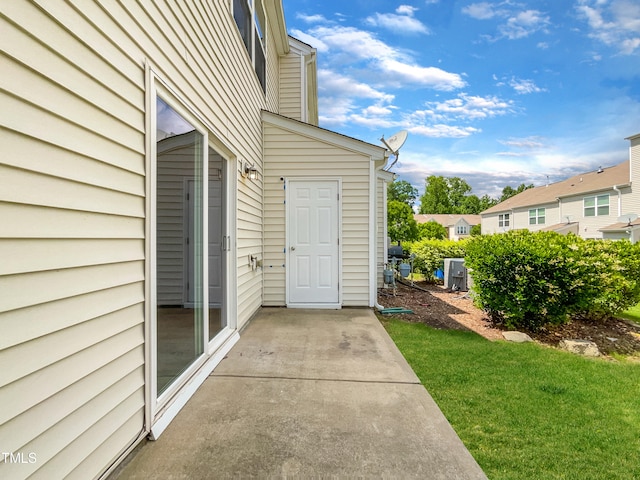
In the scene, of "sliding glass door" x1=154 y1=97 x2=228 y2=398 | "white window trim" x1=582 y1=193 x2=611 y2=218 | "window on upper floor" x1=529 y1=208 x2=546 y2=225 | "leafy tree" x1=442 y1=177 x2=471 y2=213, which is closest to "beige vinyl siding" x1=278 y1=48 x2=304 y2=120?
"sliding glass door" x1=154 y1=97 x2=228 y2=398

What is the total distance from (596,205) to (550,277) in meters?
16.0

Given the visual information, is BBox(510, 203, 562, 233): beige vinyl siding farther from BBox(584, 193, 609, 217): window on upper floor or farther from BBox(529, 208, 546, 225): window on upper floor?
BBox(584, 193, 609, 217): window on upper floor

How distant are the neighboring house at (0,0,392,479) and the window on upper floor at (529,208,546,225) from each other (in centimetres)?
2200

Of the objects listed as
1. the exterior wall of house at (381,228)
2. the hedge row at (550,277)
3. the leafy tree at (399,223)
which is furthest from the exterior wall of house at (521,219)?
the hedge row at (550,277)

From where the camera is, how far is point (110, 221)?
1602mm

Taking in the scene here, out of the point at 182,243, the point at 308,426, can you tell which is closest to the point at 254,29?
the point at 182,243

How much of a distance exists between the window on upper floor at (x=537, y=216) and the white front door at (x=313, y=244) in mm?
19956

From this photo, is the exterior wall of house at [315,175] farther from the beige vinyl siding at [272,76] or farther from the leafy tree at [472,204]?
the leafy tree at [472,204]

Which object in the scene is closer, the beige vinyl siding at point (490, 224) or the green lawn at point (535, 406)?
the green lawn at point (535, 406)

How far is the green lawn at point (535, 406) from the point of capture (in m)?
1.90

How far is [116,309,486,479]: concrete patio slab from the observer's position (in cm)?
169

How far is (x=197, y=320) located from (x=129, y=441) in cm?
115

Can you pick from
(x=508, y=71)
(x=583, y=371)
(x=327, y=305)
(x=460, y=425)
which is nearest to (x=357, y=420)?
(x=460, y=425)

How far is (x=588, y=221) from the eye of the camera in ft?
54.6
